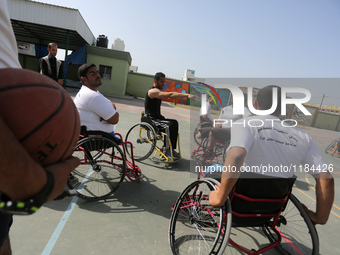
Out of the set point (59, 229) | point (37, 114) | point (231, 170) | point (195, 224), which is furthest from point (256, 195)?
point (59, 229)

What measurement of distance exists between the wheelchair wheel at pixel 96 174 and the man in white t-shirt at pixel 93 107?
0.90 feet

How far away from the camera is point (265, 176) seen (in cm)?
168

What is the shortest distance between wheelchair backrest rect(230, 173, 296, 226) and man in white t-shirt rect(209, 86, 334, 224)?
7 cm

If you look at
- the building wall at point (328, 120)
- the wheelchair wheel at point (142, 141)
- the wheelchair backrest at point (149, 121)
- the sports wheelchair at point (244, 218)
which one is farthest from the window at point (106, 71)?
the building wall at point (328, 120)

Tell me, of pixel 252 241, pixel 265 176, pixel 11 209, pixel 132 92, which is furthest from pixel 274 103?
pixel 132 92

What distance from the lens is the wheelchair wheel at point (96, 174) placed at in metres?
2.65

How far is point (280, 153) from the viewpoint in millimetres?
1699

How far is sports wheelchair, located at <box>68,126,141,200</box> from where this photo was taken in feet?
8.69

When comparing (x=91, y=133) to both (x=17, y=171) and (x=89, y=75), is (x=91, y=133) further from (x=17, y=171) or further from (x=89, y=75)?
(x=17, y=171)

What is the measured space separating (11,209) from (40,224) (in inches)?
76.8

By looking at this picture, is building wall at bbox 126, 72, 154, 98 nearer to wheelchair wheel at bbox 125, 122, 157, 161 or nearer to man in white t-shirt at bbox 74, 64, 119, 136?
wheelchair wheel at bbox 125, 122, 157, 161

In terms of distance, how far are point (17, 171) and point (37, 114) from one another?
0.81 ft

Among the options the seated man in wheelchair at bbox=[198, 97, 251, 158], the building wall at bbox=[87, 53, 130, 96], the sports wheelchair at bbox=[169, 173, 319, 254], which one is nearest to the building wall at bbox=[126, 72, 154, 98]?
the building wall at bbox=[87, 53, 130, 96]

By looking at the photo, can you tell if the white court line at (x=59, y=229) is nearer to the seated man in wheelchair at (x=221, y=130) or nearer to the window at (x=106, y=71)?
the seated man in wheelchair at (x=221, y=130)
